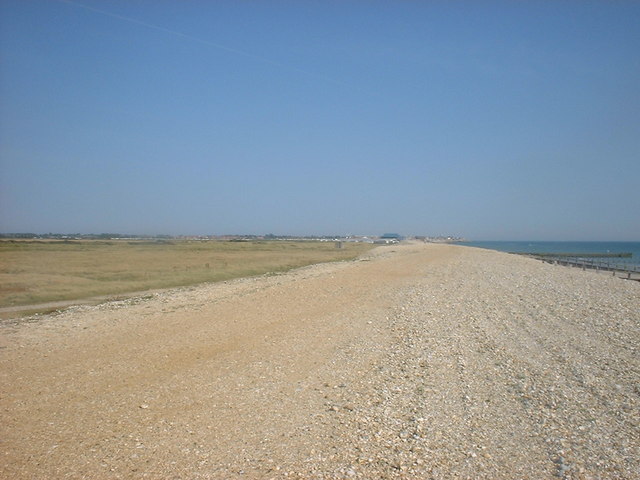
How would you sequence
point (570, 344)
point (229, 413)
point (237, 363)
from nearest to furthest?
point (229, 413) → point (237, 363) → point (570, 344)

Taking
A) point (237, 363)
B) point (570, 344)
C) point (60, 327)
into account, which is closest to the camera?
point (237, 363)

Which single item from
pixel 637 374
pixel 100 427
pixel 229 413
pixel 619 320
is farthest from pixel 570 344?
pixel 100 427

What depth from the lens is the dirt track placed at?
6109 mm

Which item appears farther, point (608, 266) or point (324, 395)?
point (608, 266)

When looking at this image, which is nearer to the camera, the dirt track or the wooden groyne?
the dirt track

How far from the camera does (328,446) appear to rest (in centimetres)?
646

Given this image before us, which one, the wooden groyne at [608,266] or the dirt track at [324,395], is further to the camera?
the wooden groyne at [608,266]

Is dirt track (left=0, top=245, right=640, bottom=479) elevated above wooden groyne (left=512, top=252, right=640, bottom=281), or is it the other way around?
dirt track (left=0, top=245, right=640, bottom=479)

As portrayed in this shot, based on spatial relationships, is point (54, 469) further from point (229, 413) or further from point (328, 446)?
point (328, 446)

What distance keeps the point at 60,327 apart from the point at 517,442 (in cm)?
1454

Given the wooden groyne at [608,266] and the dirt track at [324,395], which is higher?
the dirt track at [324,395]

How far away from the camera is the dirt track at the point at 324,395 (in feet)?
20.0

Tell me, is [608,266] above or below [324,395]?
below

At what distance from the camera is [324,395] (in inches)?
335
